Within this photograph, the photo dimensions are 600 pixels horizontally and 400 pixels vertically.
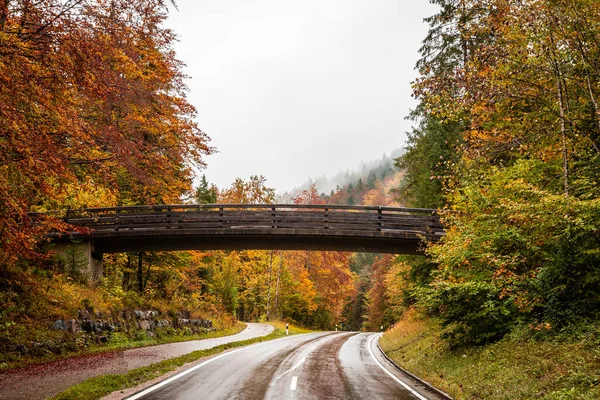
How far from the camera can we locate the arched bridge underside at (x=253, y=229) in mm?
17578

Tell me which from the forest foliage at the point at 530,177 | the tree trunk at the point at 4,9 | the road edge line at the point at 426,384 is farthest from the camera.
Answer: the forest foliage at the point at 530,177

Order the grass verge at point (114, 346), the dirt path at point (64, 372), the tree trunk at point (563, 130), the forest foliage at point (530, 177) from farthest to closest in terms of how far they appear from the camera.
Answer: the grass verge at point (114, 346) → the tree trunk at point (563, 130) → the forest foliage at point (530, 177) → the dirt path at point (64, 372)

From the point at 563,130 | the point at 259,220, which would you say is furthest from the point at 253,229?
the point at 563,130

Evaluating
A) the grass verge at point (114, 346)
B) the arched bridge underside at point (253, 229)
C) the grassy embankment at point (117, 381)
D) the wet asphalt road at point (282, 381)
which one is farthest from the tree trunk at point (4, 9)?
the arched bridge underside at point (253, 229)

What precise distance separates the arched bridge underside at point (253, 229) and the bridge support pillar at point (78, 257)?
1.25ft

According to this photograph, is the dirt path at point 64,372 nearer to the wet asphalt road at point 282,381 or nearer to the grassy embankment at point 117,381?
the grassy embankment at point 117,381

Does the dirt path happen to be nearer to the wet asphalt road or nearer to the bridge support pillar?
the wet asphalt road

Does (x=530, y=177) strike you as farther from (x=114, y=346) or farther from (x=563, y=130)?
(x=114, y=346)

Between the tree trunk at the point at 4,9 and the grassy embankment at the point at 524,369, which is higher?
the tree trunk at the point at 4,9

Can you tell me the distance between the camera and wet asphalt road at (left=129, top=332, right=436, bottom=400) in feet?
28.3

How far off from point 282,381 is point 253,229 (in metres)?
8.50

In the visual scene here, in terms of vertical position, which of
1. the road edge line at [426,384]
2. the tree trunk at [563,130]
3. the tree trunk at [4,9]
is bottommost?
the road edge line at [426,384]

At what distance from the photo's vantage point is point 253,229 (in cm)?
1789

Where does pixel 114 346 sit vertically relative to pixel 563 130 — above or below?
below
